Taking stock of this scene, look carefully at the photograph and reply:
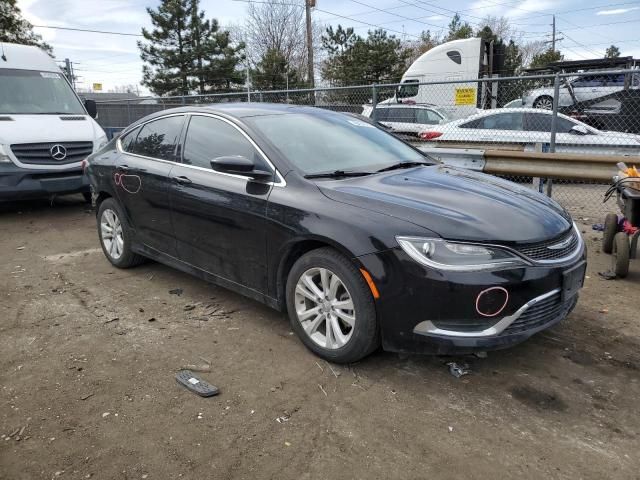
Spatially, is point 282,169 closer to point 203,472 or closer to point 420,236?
point 420,236

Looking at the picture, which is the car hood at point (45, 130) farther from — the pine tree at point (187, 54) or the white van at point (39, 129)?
the pine tree at point (187, 54)

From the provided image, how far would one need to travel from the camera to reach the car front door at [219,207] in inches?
142

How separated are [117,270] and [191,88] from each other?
3158cm

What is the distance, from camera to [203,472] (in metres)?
2.39

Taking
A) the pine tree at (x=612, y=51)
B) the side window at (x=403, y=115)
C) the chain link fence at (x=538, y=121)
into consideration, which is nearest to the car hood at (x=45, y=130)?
the chain link fence at (x=538, y=121)

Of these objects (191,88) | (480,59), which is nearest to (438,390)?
(480,59)

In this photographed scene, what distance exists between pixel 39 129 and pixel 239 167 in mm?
5594

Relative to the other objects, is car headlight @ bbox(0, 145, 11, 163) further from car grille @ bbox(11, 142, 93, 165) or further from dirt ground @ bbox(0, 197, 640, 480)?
dirt ground @ bbox(0, 197, 640, 480)

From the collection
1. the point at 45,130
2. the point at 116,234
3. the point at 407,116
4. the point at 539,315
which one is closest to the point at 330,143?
the point at 539,315

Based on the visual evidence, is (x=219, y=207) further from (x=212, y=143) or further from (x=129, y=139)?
(x=129, y=139)

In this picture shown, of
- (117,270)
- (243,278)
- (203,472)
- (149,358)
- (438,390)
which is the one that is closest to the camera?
(203,472)

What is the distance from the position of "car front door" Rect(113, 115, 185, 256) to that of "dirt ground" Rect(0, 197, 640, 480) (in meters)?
0.69

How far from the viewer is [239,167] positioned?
Result: 349 cm

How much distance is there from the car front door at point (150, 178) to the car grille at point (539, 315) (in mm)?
2810
